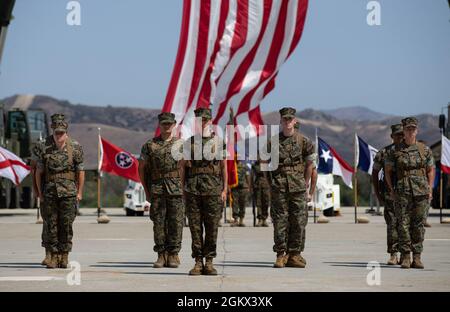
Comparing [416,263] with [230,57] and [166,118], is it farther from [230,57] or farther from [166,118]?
[230,57]

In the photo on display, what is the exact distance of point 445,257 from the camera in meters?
18.2

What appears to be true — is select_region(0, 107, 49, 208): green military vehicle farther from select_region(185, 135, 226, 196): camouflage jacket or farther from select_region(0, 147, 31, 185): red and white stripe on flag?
select_region(185, 135, 226, 196): camouflage jacket

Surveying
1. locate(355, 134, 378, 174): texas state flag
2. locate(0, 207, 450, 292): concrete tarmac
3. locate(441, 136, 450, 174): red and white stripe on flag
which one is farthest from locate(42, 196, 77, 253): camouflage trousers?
locate(355, 134, 378, 174): texas state flag

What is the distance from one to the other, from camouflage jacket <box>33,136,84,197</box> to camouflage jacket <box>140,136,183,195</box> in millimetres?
874

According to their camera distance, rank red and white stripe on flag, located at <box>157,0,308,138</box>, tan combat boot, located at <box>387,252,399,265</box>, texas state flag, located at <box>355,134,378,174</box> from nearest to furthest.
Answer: tan combat boot, located at <box>387,252,399,265</box> → red and white stripe on flag, located at <box>157,0,308,138</box> → texas state flag, located at <box>355,134,378,174</box>

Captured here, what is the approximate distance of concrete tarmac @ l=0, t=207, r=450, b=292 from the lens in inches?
539

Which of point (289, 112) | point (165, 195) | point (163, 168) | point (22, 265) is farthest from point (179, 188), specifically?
point (22, 265)

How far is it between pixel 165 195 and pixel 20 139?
24.9 metres

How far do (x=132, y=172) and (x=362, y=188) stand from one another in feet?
144

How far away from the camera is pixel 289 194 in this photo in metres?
16.3

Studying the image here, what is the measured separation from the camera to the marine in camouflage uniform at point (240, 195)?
28.5 m
